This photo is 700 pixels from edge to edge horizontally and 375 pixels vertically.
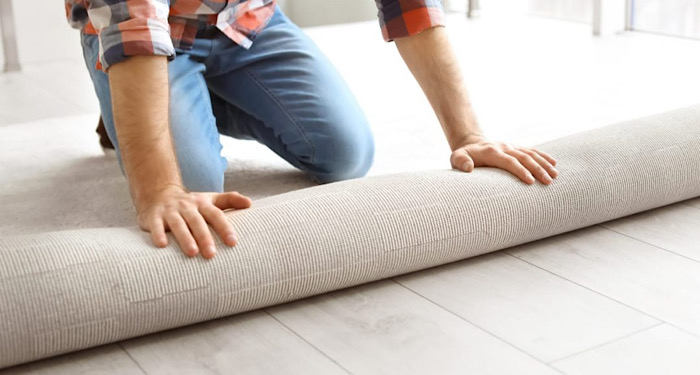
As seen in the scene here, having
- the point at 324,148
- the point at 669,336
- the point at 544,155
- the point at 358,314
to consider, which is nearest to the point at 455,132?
the point at 544,155

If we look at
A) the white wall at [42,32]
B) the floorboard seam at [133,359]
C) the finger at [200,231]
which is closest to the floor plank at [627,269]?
the finger at [200,231]

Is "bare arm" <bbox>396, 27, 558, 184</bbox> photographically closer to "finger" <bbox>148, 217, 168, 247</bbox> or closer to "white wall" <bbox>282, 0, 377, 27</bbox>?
"finger" <bbox>148, 217, 168, 247</bbox>

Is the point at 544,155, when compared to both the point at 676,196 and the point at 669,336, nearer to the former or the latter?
the point at 676,196

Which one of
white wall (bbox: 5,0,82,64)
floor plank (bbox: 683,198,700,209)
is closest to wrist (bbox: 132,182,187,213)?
floor plank (bbox: 683,198,700,209)

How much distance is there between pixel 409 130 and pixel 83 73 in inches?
72.8

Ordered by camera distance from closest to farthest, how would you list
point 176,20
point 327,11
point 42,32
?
point 176,20
point 42,32
point 327,11

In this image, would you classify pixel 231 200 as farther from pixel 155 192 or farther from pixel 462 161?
pixel 462 161

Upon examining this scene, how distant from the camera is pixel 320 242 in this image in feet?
4.83

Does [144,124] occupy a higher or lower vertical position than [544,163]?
higher

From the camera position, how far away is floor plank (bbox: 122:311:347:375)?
1276mm

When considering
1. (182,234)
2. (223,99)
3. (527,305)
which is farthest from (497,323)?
(223,99)

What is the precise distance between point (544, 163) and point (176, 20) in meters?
0.87

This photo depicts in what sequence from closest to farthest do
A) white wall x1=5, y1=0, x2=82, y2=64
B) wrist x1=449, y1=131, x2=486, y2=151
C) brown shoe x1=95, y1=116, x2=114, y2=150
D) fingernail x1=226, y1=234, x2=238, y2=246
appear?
fingernail x1=226, y1=234, x2=238, y2=246 → wrist x1=449, y1=131, x2=486, y2=151 → brown shoe x1=95, y1=116, x2=114, y2=150 → white wall x1=5, y1=0, x2=82, y2=64

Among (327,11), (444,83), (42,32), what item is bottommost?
(327,11)
